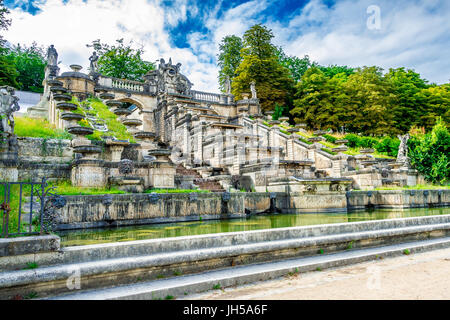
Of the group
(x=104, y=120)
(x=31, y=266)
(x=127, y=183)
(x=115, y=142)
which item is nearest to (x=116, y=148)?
(x=115, y=142)

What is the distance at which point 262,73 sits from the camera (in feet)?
121

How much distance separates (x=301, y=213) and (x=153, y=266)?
7888mm

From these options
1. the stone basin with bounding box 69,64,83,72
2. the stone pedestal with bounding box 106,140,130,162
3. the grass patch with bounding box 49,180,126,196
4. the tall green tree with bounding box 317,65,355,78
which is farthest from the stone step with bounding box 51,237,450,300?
the tall green tree with bounding box 317,65,355,78

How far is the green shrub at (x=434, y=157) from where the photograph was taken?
848 inches

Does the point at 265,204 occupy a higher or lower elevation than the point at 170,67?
lower

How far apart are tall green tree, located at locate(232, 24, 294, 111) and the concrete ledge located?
33.3 m

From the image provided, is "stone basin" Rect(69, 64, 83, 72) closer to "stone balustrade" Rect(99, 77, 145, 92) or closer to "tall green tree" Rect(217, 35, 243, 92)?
"stone balustrade" Rect(99, 77, 145, 92)

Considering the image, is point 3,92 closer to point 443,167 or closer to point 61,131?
point 61,131

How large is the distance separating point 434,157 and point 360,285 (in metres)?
22.9

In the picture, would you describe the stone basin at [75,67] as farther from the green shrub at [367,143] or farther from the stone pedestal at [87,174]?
the green shrub at [367,143]

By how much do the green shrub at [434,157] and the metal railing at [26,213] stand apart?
23.7m

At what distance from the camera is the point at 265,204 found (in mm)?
11195

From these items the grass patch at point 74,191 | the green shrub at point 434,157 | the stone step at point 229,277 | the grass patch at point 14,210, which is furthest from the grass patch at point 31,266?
the green shrub at point 434,157
